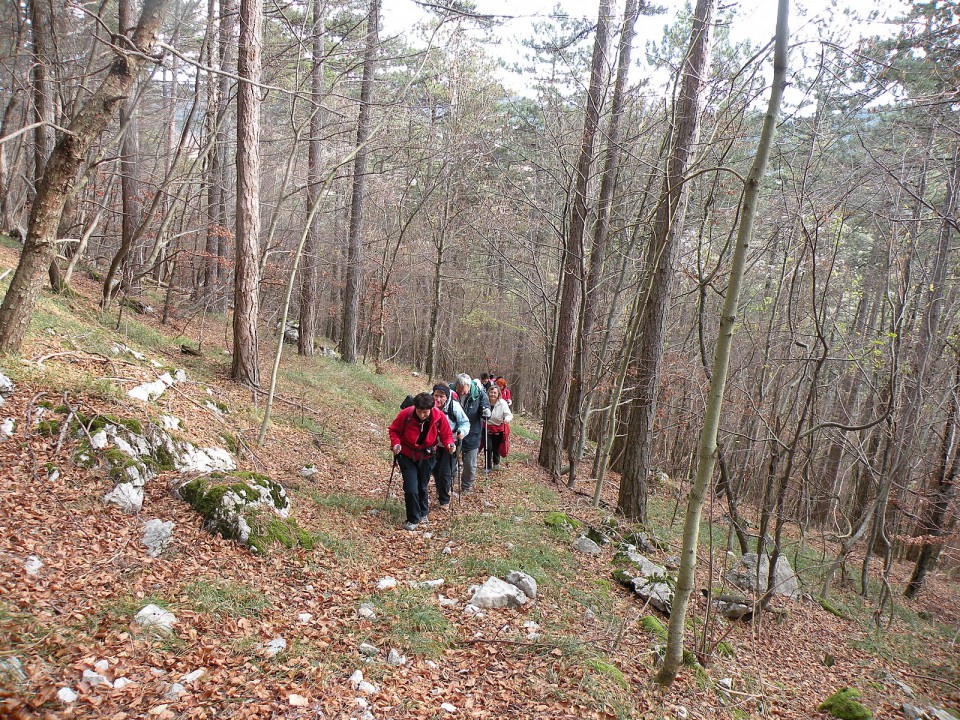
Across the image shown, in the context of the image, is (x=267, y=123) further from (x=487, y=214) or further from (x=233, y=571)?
(x=233, y=571)

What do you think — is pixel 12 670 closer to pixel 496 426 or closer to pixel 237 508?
pixel 237 508

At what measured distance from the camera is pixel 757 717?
185 inches

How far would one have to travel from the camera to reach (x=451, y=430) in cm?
700

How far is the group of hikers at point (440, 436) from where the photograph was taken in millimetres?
6586

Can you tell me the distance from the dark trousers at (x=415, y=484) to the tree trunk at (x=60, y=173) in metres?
4.21

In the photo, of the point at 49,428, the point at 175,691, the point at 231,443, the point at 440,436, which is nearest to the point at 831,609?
the point at 440,436

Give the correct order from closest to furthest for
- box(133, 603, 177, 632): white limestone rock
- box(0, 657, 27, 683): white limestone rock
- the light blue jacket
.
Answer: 1. box(0, 657, 27, 683): white limestone rock
2. box(133, 603, 177, 632): white limestone rock
3. the light blue jacket

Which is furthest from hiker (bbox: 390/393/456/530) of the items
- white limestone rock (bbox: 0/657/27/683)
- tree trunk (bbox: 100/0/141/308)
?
tree trunk (bbox: 100/0/141/308)

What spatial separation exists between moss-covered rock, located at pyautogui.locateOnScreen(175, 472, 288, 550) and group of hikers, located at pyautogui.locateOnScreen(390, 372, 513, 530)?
1574 millimetres

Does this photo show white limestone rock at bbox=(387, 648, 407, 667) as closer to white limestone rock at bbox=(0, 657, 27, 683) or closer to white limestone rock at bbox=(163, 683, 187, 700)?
white limestone rock at bbox=(163, 683, 187, 700)

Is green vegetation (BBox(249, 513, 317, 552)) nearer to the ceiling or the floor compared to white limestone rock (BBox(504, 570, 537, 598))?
nearer to the ceiling

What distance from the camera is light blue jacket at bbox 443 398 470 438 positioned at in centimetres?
728

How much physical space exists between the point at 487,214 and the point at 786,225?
9671 millimetres

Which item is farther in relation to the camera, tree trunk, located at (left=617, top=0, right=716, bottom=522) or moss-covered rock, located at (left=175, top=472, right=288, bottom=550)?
tree trunk, located at (left=617, top=0, right=716, bottom=522)
